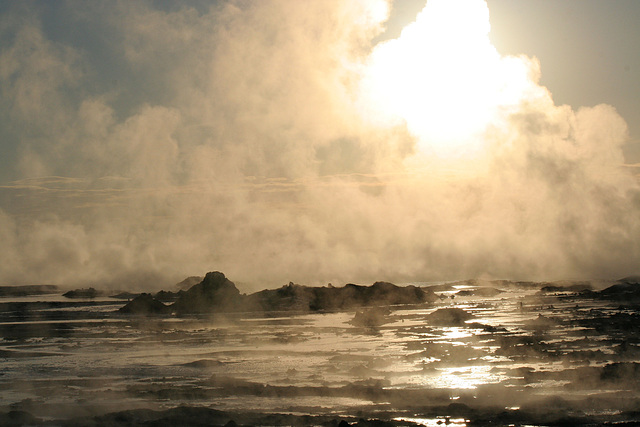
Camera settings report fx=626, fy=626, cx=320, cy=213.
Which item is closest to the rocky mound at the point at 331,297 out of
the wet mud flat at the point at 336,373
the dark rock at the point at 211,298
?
the dark rock at the point at 211,298

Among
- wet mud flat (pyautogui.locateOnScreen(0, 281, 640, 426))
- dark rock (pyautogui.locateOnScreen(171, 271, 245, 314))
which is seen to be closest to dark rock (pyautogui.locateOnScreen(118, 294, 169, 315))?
dark rock (pyautogui.locateOnScreen(171, 271, 245, 314))

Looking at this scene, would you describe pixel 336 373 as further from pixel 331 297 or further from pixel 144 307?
pixel 144 307

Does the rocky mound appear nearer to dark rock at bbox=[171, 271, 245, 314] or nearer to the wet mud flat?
dark rock at bbox=[171, 271, 245, 314]

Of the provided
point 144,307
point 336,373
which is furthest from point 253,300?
point 336,373

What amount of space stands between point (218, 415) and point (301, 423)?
3228mm

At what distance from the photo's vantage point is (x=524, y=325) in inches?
2076

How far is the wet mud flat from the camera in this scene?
22.4 meters

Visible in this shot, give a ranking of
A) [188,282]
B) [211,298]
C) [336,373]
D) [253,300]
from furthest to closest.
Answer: [188,282] < [253,300] < [211,298] < [336,373]

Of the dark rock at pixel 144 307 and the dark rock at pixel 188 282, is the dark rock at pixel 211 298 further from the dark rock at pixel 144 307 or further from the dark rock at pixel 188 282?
the dark rock at pixel 188 282

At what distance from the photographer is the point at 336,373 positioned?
106 feet

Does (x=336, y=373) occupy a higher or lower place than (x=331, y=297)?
lower

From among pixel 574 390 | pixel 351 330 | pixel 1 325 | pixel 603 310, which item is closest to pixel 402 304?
pixel 603 310

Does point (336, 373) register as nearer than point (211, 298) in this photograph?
Yes

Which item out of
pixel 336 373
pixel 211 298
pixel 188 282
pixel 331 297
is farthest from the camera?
pixel 188 282
